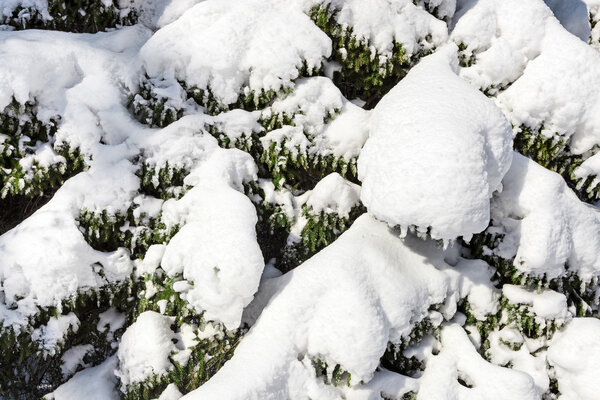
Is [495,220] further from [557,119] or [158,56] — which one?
[158,56]

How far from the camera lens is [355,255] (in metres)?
2.52

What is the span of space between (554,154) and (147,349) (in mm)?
2892

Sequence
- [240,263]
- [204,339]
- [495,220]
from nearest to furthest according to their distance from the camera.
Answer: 1. [240,263]
2. [204,339]
3. [495,220]

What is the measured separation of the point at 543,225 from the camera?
265cm

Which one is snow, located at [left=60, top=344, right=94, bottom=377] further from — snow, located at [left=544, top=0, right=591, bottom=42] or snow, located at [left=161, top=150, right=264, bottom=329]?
snow, located at [left=544, top=0, right=591, bottom=42]

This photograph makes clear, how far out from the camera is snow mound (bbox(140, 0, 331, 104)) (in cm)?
282

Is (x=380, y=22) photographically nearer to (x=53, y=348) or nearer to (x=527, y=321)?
(x=527, y=321)

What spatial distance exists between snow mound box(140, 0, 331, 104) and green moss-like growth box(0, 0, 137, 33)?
0.73 metres

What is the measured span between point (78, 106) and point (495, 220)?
2619 mm

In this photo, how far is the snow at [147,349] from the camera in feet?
7.96

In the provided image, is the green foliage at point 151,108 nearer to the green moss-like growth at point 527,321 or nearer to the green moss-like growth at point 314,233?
the green moss-like growth at point 314,233

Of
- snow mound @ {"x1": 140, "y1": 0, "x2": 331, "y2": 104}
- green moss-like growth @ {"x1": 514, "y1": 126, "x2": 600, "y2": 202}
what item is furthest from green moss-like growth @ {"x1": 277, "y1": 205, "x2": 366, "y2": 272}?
green moss-like growth @ {"x1": 514, "y1": 126, "x2": 600, "y2": 202}

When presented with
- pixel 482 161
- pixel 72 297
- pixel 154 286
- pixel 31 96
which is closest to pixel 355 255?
pixel 482 161

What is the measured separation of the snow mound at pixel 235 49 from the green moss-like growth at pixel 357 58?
135mm
